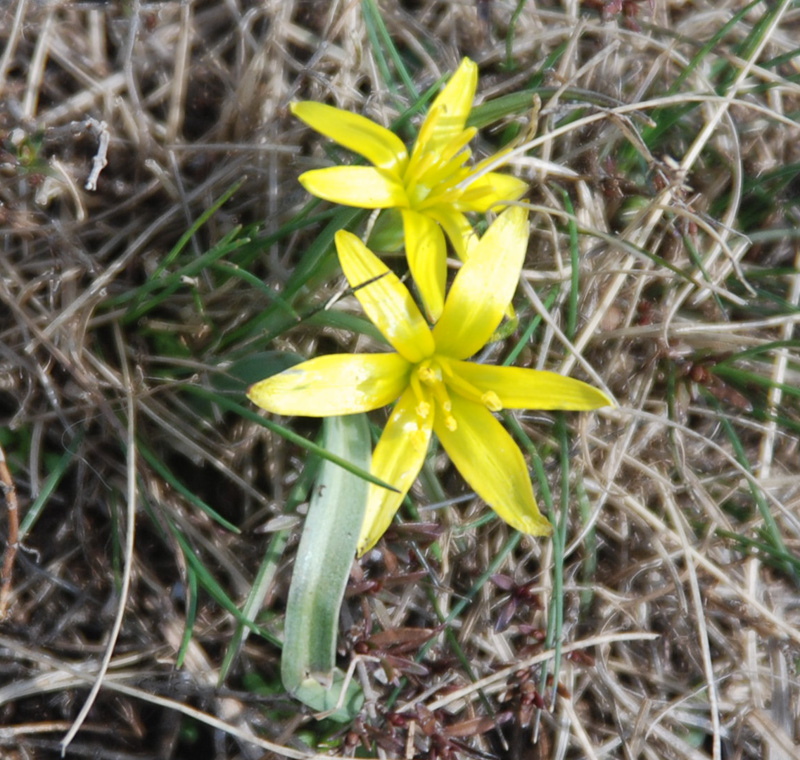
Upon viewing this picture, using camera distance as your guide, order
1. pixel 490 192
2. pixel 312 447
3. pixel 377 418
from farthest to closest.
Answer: pixel 377 418 < pixel 490 192 < pixel 312 447

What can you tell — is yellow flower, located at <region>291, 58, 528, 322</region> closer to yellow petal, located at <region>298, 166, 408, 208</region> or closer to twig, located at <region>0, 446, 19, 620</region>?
yellow petal, located at <region>298, 166, 408, 208</region>

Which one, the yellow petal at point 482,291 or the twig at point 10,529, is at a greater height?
the yellow petal at point 482,291

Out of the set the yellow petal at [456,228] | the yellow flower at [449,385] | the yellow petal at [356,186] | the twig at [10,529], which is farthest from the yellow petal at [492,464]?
the twig at [10,529]

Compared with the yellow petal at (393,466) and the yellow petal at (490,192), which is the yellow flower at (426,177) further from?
the yellow petal at (393,466)

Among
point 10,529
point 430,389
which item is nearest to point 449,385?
point 430,389

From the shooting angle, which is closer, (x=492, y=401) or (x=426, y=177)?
(x=492, y=401)

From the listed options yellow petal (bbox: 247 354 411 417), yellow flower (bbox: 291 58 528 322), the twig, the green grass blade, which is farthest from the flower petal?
the twig

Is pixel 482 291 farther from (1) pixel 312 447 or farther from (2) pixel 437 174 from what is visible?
(1) pixel 312 447
